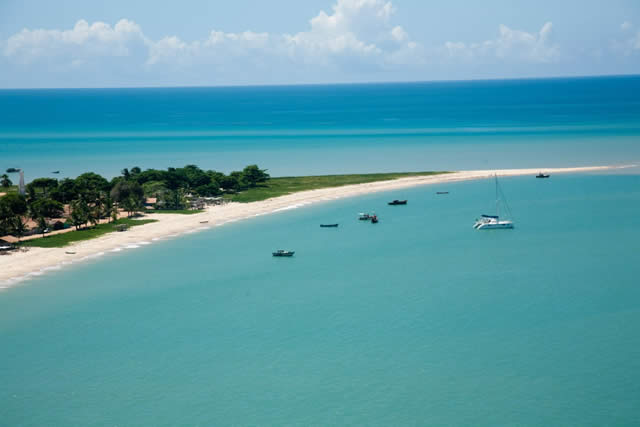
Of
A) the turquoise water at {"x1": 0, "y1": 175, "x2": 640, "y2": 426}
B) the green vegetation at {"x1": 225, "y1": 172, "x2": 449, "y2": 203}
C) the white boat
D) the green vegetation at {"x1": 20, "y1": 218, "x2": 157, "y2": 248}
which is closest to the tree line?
the green vegetation at {"x1": 20, "y1": 218, "x2": 157, "y2": 248}

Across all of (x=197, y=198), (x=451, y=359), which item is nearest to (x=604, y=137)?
(x=197, y=198)

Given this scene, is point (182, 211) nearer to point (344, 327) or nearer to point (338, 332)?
point (344, 327)

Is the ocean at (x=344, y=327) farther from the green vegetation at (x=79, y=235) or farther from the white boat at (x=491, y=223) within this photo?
the green vegetation at (x=79, y=235)

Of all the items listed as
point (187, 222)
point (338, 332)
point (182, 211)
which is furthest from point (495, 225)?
point (182, 211)

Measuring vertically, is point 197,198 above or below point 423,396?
above

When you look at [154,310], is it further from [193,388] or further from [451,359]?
[451,359]

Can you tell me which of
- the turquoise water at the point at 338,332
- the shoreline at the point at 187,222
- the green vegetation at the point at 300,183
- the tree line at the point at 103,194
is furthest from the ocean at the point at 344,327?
the green vegetation at the point at 300,183
